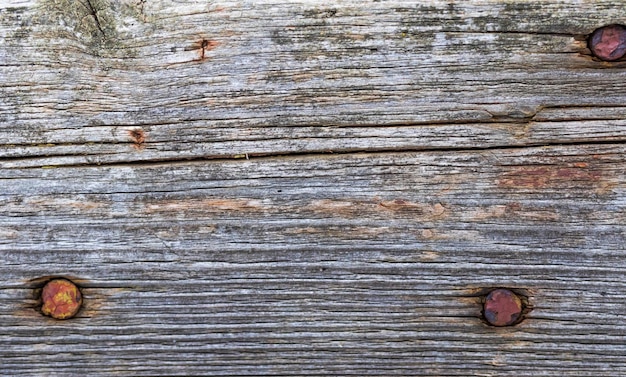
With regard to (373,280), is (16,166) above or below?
above

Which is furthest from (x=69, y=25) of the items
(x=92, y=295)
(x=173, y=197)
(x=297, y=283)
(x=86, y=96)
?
(x=297, y=283)

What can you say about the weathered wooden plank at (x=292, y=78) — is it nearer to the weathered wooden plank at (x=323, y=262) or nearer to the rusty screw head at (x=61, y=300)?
the weathered wooden plank at (x=323, y=262)

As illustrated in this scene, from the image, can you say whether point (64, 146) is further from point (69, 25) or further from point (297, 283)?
point (297, 283)

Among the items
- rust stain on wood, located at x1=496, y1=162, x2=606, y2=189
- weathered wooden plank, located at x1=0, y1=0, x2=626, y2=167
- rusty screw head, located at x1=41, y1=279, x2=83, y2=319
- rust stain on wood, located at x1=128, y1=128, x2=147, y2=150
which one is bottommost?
rusty screw head, located at x1=41, y1=279, x2=83, y2=319

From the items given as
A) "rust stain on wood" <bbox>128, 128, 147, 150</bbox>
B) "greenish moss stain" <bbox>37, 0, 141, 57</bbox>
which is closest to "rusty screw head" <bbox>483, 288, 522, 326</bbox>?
"rust stain on wood" <bbox>128, 128, 147, 150</bbox>

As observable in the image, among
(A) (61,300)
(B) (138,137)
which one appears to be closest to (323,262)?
(B) (138,137)

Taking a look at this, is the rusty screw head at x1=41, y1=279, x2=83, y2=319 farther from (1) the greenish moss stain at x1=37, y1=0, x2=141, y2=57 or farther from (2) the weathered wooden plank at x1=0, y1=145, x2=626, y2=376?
(1) the greenish moss stain at x1=37, y1=0, x2=141, y2=57
